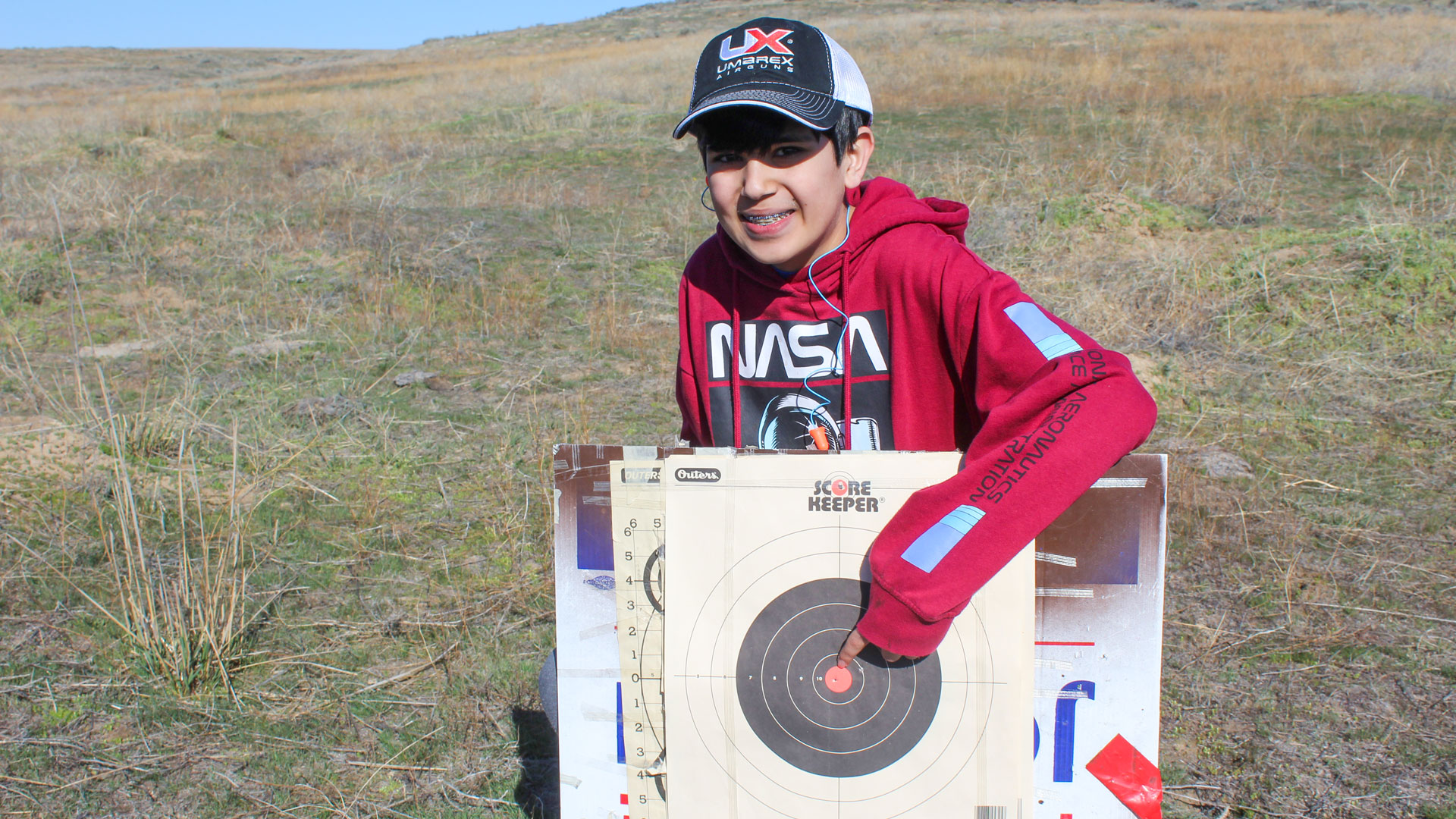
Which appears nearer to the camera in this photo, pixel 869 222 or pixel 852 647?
pixel 852 647

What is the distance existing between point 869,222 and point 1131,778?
1.03 metres

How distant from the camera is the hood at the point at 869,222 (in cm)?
158

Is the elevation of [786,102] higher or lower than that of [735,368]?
higher

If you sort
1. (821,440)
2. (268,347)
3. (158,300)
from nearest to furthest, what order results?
(821,440)
(268,347)
(158,300)

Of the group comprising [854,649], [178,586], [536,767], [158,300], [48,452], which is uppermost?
[158,300]

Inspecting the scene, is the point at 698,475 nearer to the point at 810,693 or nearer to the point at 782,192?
the point at 810,693

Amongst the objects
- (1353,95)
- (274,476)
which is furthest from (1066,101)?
(274,476)

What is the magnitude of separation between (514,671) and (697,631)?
5.15ft

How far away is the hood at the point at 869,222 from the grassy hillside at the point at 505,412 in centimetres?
147

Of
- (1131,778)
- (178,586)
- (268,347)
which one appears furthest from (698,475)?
(268,347)

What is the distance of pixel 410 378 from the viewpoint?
501 centimetres

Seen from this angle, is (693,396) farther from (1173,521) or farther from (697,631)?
(1173,521)

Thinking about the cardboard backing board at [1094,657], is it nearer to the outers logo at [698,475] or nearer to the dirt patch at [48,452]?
the outers logo at [698,475]

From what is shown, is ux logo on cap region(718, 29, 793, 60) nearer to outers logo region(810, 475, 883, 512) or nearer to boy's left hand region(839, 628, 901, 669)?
outers logo region(810, 475, 883, 512)
